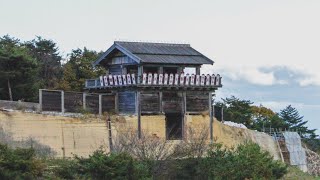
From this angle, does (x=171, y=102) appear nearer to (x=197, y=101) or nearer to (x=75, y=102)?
(x=197, y=101)

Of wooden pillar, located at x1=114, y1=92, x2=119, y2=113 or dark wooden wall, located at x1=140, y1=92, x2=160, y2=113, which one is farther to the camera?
wooden pillar, located at x1=114, y1=92, x2=119, y2=113

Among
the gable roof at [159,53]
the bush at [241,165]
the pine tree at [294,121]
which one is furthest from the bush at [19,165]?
the pine tree at [294,121]

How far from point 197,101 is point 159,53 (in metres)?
4.47

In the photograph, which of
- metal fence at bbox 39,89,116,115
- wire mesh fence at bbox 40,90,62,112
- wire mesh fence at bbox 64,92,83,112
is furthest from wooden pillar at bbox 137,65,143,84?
wire mesh fence at bbox 40,90,62,112

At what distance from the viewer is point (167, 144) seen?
41.3 meters

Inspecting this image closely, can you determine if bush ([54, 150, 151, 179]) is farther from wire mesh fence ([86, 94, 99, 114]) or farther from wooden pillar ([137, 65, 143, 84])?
wooden pillar ([137, 65, 143, 84])

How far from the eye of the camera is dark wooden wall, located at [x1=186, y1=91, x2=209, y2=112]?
151 feet

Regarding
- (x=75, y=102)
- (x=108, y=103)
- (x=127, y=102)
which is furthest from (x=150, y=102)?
(x=75, y=102)

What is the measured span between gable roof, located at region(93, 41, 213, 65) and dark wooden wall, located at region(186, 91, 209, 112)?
2.25 meters

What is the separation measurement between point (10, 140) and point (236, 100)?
124 ft

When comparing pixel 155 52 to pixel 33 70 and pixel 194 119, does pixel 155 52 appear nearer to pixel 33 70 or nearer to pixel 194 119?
pixel 194 119

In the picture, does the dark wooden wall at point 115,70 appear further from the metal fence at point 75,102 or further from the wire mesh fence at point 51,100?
the wire mesh fence at point 51,100

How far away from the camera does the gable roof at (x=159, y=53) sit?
43.9 m

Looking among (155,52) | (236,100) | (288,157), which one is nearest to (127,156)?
(155,52)
